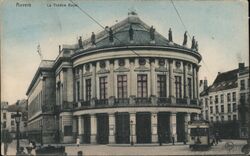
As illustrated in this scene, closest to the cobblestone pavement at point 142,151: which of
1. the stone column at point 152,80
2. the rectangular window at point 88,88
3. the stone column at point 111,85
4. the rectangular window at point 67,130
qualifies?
the rectangular window at point 67,130

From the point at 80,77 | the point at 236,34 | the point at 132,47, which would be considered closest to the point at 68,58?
the point at 80,77

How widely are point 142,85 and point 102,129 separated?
355 centimetres

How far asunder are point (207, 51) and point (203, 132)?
16.5ft

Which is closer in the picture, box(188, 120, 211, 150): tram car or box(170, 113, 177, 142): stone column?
box(188, 120, 211, 150): tram car

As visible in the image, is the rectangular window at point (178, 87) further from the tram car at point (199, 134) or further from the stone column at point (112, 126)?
the stone column at point (112, 126)

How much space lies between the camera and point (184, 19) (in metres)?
20.6

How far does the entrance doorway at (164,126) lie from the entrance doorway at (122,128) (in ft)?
7.00

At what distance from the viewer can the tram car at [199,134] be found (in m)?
24.5

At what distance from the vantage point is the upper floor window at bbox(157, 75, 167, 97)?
28359mm

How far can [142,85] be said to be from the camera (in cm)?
2845

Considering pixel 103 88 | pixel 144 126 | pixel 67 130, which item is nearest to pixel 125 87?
pixel 103 88

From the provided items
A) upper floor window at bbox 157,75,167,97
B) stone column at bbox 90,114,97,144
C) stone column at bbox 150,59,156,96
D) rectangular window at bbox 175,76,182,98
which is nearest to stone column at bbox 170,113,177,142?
rectangular window at bbox 175,76,182,98

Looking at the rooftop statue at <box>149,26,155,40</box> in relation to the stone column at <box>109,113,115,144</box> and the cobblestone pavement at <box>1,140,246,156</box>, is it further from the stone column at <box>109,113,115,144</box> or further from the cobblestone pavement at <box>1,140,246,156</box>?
the cobblestone pavement at <box>1,140,246,156</box>

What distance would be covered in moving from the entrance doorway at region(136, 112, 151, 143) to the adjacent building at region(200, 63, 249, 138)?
753 cm
